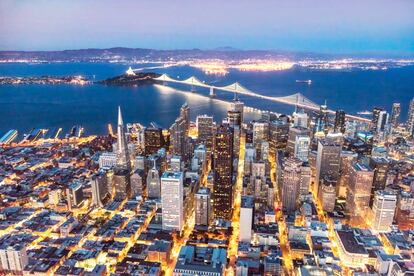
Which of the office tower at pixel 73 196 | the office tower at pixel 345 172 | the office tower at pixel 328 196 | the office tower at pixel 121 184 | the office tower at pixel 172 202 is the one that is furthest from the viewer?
the office tower at pixel 345 172

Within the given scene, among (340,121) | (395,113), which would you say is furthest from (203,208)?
(395,113)

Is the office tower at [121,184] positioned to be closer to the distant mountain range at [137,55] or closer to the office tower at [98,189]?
the office tower at [98,189]

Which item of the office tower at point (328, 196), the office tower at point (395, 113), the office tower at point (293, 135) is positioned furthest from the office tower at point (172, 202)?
the office tower at point (395, 113)

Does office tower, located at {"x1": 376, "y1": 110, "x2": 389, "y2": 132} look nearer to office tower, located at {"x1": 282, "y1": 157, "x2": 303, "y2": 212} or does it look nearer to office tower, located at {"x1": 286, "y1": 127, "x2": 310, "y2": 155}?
office tower, located at {"x1": 286, "y1": 127, "x2": 310, "y2": 155}

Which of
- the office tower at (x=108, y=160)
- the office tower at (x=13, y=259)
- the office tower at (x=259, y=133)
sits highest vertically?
the office tower at (x=259, y=133)

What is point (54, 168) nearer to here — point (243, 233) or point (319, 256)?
point (243, 233)
